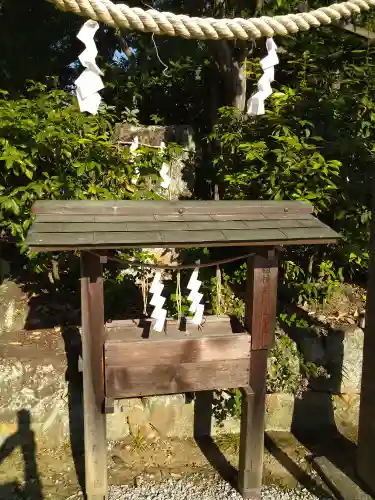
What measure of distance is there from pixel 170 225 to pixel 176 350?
1.04 meters

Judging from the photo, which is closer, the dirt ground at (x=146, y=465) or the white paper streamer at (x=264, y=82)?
the white paper streamer at (x=264, y=82)

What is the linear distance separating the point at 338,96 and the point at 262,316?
9.70 feet

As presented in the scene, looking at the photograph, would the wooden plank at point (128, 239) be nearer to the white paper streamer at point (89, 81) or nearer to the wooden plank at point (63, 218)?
the wooden plank at point (63, 218)

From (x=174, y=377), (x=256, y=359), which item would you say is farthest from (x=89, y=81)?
(x=256, y=359)

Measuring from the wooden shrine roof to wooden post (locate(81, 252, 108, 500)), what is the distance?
334 mm

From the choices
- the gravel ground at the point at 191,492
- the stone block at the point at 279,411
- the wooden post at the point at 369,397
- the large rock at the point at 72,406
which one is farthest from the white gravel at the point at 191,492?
the stone block at the point at 279,411

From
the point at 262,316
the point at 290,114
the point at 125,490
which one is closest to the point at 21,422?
the point at 125,490

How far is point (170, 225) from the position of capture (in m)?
3.19

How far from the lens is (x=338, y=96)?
17.1 ft

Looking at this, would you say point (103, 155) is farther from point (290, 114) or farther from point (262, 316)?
point (262, 316)

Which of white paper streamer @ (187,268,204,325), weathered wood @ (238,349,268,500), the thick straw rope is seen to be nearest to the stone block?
weathered wood @ (238,349,268,500)

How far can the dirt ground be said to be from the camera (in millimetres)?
3953

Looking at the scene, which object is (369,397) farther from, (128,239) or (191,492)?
(128,239)

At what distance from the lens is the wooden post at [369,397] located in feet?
12.2
